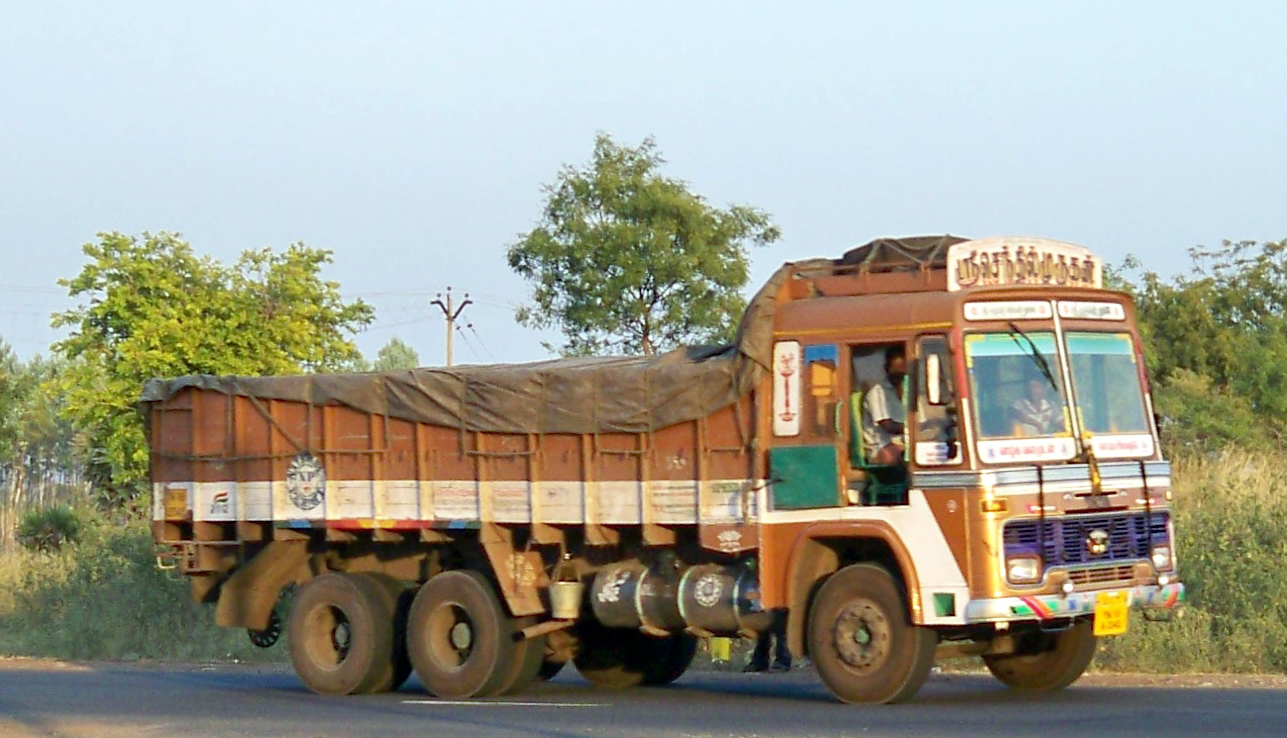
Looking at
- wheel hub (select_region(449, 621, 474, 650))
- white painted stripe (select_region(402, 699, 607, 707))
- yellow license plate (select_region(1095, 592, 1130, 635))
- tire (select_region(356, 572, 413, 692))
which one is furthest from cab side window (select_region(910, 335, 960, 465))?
tire (select_region(356, 572, 413, 692))

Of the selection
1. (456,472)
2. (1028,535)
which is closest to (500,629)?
(456,472)

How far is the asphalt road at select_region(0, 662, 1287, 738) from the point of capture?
11.2 metres

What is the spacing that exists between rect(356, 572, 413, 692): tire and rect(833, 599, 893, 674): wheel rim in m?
4.64

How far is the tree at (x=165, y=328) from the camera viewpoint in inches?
1109

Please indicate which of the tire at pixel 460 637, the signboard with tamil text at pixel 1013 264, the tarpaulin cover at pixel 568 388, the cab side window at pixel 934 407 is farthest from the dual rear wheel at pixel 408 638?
the signboard with tamil text at pixel 1013 264

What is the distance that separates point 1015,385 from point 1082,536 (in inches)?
44.4

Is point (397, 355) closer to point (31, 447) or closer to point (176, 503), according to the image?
point (31, 447)

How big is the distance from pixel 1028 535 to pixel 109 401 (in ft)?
63.2

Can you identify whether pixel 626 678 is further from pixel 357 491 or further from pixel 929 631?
pixel 929 631

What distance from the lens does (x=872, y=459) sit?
12922 millimetres

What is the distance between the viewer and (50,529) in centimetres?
2941

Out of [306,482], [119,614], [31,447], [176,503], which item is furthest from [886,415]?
[31,447]

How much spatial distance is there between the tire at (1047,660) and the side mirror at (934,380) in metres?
2.24

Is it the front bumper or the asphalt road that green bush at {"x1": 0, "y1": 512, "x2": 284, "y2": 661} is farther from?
the front bumper
